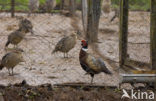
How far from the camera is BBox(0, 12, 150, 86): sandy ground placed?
5.90m

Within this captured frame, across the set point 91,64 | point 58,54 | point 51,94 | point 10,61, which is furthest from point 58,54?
point 51,94

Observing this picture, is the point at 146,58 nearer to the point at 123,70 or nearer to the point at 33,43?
the point at 123,70

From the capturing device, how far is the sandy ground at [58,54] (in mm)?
5900

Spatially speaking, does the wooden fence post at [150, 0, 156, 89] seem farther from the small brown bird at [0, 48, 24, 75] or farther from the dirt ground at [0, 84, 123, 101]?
the small brown bird at [0, 48, 24, 75]

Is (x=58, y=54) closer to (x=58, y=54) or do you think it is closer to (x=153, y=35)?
(x=58, y=54)

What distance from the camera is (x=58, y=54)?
8023 mm

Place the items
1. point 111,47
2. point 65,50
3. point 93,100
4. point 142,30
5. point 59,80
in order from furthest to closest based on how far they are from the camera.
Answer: point 142,30, point 111,47, point 65,50, point 59,80, point 93,100

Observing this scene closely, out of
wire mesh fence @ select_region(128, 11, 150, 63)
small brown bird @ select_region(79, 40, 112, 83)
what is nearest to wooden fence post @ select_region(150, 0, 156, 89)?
small brown bird @ select_region(79, 40, 112, 83)

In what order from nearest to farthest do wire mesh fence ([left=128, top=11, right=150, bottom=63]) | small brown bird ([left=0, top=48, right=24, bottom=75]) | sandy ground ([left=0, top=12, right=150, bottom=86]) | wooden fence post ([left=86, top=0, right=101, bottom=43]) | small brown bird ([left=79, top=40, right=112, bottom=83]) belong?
1. small brown bird ([left=79, top=40, right=112, bottom=83])
2. sandy ground ([left=0, top=12, right=150, bottom=86])
3. small brown bird ([left=0, top=48, right=24, bottom=75])
4. wire mesh fence ([left=128, top=11, right=150, bottom=63])
5. wooden fence post ([left=86, top=0, right=101, bottom=43])

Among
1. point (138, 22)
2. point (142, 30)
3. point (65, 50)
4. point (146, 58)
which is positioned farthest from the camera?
point (138, 22)

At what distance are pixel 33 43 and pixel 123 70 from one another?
3.18 m

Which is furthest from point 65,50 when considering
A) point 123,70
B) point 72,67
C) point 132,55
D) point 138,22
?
point 138,22

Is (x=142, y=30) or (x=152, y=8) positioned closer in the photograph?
(x=152, y=8)

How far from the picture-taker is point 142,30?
10000 mm
